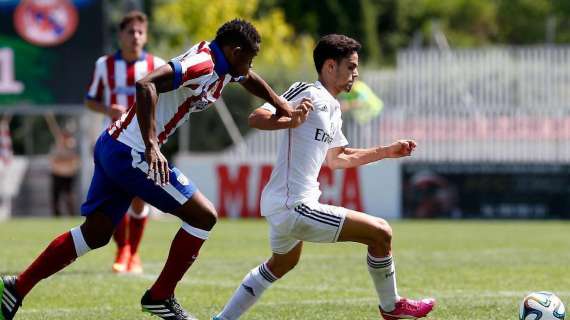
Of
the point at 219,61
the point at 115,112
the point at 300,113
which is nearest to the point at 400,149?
the point at 300,113

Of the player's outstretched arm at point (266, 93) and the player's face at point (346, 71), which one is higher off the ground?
the player's face at point (346, 71)

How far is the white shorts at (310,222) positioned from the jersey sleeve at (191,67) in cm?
96

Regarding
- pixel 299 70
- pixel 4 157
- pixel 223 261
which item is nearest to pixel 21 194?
pixel 4 157

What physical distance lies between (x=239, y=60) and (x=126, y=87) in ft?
15.7

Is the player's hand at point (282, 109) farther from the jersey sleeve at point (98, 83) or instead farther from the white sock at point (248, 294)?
the jersey sleeve at point (98, 83)

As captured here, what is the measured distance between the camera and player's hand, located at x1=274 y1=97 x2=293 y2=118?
7652mm

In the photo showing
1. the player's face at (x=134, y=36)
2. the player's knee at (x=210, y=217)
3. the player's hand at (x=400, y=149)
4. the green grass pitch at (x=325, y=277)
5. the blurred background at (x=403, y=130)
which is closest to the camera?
the player's knee at (x=210, y=217)

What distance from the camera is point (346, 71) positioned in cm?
798

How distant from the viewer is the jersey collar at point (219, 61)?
780cm

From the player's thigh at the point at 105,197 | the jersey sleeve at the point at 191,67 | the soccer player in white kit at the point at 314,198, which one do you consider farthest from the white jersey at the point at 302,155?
the player's thigh at the point at 105,197

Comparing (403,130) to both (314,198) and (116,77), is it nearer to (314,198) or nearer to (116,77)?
(116,77)

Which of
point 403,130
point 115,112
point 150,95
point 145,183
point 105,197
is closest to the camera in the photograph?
point 150,95

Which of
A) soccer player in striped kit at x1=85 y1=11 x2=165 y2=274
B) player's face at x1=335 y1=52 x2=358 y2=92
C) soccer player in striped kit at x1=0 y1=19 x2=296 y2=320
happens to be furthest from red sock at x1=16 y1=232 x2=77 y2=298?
soccer player in striped kit at x1=85 y1=11 x2=165 y2=274

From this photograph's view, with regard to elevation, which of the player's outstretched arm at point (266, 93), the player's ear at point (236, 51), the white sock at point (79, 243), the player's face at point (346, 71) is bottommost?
the white sock at point (79, 243)
